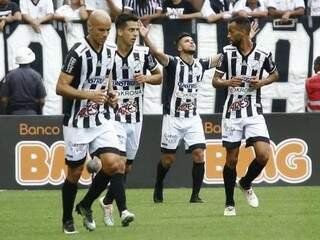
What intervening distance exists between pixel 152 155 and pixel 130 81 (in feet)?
15.3

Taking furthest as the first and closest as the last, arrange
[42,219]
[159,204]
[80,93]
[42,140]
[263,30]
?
[263,30] < [42,140] < [159,204] < [42,219] < [80,93]

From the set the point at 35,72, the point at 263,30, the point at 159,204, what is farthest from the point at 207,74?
the point at 159,204

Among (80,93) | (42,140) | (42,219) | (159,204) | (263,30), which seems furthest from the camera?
(263,30)

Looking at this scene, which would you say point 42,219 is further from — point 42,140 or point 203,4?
point 203,4

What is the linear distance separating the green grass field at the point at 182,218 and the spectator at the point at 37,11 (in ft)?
11.0

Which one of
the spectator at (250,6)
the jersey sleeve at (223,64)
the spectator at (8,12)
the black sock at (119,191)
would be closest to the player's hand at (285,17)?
the spectator at (250,6)

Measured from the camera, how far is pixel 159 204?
16594 mm

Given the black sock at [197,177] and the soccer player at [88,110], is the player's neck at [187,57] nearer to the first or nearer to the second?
the black sock at [197,177]

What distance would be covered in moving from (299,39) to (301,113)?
1795 mm

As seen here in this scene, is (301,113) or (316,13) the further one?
(316,13)

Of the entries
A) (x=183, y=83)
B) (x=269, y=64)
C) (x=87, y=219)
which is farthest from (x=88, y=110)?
(x=183, y=83)

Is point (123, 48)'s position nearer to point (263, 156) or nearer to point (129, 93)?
point (129, 93)

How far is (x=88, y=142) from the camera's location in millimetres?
12500

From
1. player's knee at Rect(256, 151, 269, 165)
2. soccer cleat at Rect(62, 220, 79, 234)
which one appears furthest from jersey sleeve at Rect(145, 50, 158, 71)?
soccer cleat at Rect(62, 220, 79, 234)
